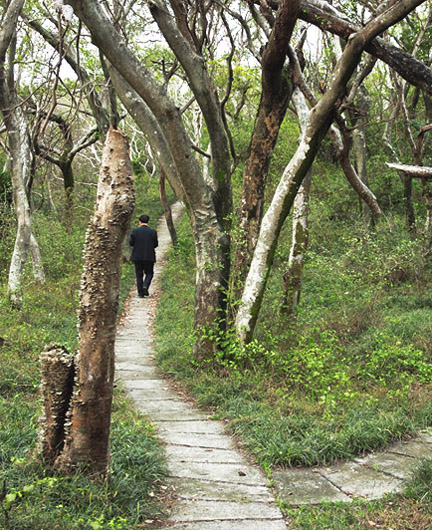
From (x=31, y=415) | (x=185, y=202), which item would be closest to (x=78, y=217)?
(x=185, y=202)

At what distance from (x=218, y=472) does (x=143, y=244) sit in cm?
979

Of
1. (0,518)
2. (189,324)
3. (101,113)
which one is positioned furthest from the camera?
(101,113)

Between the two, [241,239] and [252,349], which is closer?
[252,349]

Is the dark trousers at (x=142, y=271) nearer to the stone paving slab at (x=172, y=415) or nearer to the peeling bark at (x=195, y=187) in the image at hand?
the peeling bark at (x=195, y=187)

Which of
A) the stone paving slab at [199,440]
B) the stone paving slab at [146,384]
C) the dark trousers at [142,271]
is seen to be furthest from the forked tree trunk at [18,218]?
the stone paving slab at [199,440]

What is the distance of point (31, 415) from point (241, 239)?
3.87 metres

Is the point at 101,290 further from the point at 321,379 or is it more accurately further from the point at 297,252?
the point at 297,252

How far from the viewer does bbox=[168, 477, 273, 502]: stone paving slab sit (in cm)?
461

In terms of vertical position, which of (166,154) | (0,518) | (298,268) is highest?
(166,154)

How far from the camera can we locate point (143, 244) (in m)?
14.5

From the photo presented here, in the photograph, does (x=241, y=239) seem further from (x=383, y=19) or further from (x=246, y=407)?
(x=383, y=19)

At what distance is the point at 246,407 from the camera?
21.9 feet

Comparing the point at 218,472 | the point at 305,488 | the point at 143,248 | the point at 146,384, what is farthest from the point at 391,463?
the point at 143,248

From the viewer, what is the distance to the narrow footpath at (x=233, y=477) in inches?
170
